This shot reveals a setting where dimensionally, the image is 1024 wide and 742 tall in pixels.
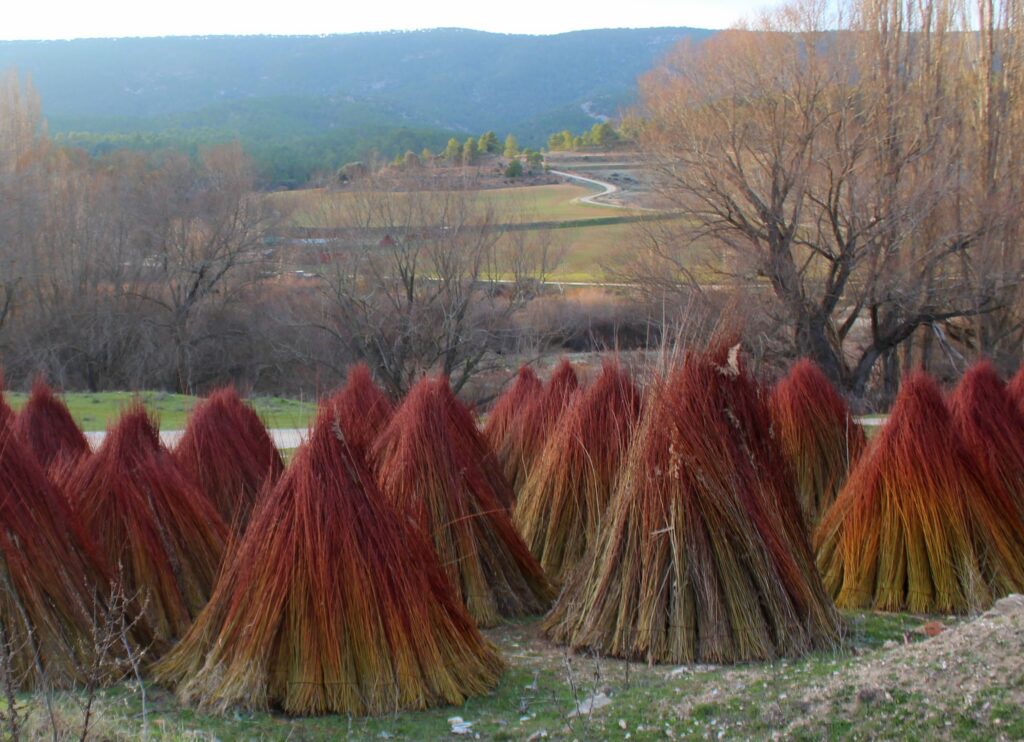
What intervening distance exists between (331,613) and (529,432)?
13.1 ft

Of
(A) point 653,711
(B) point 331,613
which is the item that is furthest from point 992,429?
(B) point 331,613

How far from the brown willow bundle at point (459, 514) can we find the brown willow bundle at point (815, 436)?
2712 mm

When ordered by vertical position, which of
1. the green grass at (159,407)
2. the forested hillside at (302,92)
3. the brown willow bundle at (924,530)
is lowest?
the green grass at (159,407)

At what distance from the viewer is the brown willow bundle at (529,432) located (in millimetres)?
8000

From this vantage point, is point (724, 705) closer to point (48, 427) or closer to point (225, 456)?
point (225, 456)

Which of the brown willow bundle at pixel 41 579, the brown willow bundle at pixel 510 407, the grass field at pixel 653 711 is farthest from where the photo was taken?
the brown willow bundle at pixel 510 407

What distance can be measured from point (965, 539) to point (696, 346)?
2292 mm

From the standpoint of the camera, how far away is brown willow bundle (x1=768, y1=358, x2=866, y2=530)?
799 cm

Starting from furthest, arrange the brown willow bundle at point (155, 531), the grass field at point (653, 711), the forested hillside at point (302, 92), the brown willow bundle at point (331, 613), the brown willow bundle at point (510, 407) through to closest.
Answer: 1. the forested hillside at point (302, 92)
2. the brown willow bundle at point (510, 407)
3. the brown willow bundle at point (155, 531)
4. the brown willow bundle at point (331, 613)
5. the grass field at point (653, 711)

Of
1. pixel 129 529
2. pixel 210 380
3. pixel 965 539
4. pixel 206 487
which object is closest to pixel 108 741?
pixel 129 529

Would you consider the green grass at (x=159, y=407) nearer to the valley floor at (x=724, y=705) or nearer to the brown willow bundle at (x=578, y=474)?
the brown willow bundle at (x=578, y=474)

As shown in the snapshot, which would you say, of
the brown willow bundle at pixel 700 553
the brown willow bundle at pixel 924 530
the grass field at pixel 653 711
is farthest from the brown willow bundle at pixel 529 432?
the grass field at pixel 653 711

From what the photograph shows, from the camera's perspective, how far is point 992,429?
7.08 m

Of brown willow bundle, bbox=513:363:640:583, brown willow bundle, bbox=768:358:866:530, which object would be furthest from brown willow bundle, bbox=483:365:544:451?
brown willow bundle, bbox=768:358:866:530
